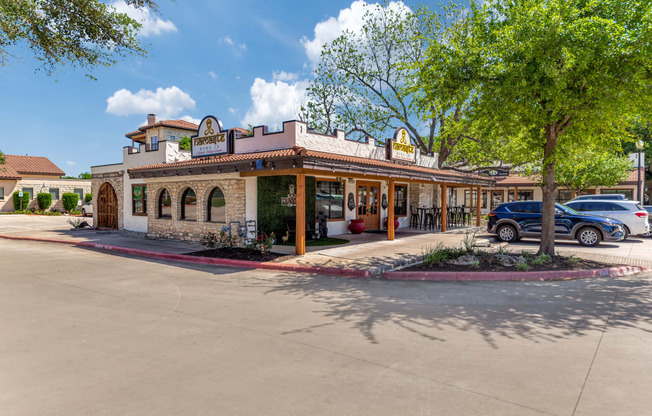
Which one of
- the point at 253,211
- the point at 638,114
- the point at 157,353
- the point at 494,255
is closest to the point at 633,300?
the point at 494,255

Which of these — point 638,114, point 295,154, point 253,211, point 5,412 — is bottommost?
point 5,412

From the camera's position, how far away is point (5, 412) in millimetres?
3314

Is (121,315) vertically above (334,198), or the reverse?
(334,198)

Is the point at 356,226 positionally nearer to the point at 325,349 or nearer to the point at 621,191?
the point at 325,349

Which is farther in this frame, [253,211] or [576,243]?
[576,243]

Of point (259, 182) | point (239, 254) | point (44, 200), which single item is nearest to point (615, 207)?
point (259, 182)

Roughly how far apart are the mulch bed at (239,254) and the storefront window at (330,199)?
177 inches

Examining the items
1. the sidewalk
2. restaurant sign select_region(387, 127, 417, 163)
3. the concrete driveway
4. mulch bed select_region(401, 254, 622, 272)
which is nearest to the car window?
the sidewalk

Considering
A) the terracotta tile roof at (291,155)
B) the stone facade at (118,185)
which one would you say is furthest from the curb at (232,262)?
the stone facade at (118,185)

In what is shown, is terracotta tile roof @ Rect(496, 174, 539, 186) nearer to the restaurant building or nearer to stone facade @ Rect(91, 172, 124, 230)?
the restaurant building

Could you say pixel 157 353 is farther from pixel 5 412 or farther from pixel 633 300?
pixel 633 300

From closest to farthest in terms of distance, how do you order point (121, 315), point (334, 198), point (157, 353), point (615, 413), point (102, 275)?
point (615, 413)
point (157, 353)
point (121, 315)
point (102, 275)
point (334, 198)

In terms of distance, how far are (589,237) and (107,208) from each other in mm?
23075

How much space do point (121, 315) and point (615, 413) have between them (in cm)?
637
